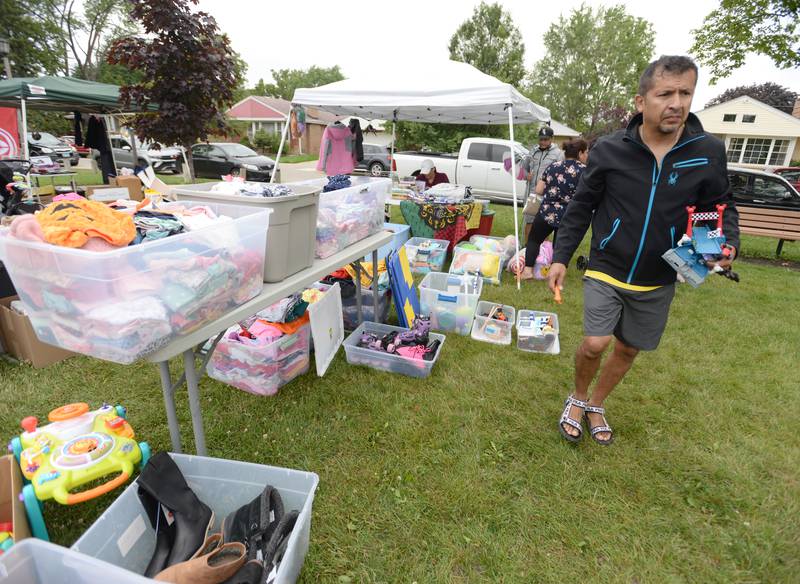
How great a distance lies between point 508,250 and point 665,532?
12.7 feet

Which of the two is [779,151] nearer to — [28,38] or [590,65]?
[590,65]

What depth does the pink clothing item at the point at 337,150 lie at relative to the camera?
21.7ft

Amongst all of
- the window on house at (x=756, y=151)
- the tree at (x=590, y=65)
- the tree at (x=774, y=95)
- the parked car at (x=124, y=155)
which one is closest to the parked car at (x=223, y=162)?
the parked car at (x=124, y=155)

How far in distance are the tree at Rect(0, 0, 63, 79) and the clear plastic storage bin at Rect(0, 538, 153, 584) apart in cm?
2726

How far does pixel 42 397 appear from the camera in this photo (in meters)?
2.37

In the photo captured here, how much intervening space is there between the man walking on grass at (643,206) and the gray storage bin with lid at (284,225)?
50.0 inches

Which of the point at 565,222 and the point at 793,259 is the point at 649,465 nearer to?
the point at 565,222

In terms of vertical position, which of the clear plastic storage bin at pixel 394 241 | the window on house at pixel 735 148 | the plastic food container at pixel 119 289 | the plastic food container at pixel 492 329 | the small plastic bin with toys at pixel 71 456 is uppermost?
the window on house at pixel 735 148

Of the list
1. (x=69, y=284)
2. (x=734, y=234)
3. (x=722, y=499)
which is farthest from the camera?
(x=722, y=499)


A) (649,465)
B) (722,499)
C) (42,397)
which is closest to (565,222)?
(649,465)

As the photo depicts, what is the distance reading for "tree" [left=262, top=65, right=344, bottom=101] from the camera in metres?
56.6

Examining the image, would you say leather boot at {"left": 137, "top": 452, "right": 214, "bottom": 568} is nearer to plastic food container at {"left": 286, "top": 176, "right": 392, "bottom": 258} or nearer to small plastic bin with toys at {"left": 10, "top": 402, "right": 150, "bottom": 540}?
small plastic bin with toys at {"left": 10, "top": 402, "right": 150, "bottom": 540}

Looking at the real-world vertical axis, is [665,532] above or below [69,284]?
below

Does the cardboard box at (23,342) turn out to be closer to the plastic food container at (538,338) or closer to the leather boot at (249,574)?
the leather boot at (249,574)
